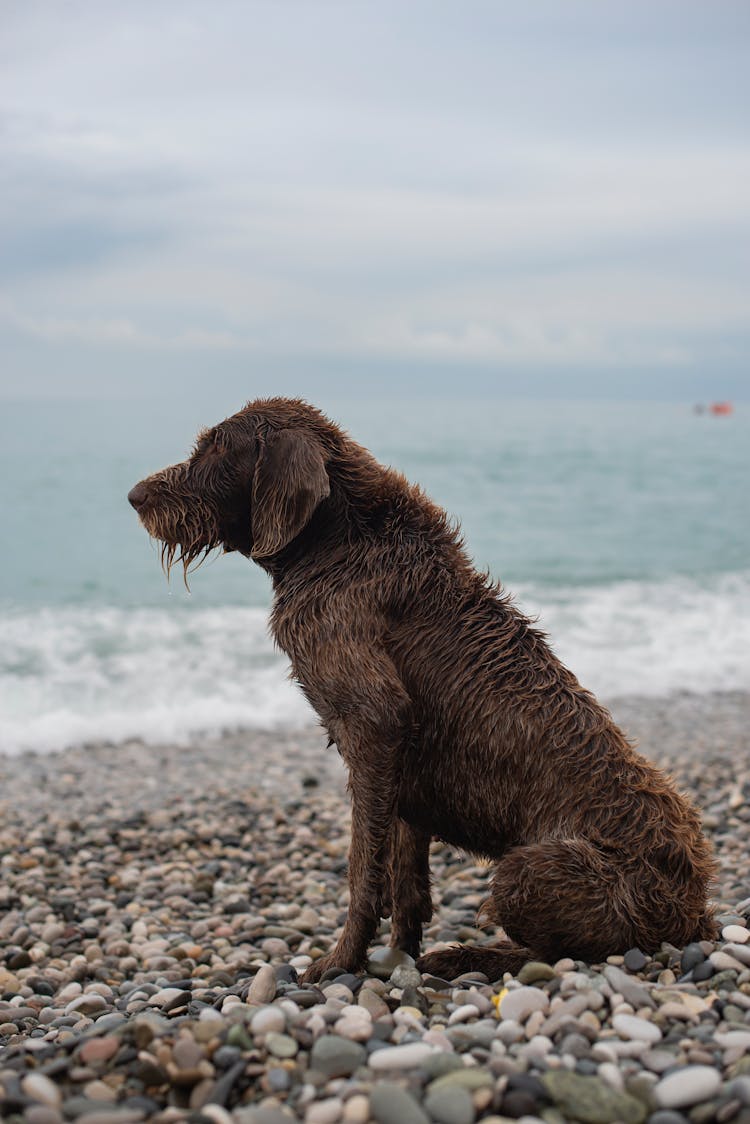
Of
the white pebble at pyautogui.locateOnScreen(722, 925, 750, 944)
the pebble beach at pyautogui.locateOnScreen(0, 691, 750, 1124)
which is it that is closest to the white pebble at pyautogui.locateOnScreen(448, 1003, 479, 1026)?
the pebble beach at pyautogui.locateOnScreen(0, 691, 750, 1124)

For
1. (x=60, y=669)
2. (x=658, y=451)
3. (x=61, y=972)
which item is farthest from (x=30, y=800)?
(x=658, y=451)

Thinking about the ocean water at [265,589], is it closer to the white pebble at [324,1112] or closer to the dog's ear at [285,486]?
the dog's ear at [285,486]

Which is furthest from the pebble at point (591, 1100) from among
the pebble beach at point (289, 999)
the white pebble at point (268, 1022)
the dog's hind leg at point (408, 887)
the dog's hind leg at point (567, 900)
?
the dog's hind leg at point (408, 887)

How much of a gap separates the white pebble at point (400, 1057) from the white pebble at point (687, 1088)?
754 millimetres

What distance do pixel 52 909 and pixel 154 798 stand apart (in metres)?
3.05

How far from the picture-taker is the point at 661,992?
423 centimetres

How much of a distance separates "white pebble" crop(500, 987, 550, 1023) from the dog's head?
2118mm

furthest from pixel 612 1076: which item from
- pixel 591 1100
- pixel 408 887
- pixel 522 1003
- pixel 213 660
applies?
pixel 213 660

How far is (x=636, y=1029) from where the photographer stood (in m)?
3.83

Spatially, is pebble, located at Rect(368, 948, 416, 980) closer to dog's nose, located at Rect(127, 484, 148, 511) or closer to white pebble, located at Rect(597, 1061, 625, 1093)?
white pebble, located at Rect(597, 1061, 625, 1093)

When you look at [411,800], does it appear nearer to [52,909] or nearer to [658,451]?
[52,909]

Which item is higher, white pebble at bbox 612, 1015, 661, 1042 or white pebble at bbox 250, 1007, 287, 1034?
white pebble at bbox 612, 1015, 661, 1042

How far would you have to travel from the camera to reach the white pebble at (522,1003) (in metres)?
4.08

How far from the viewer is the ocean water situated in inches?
591
